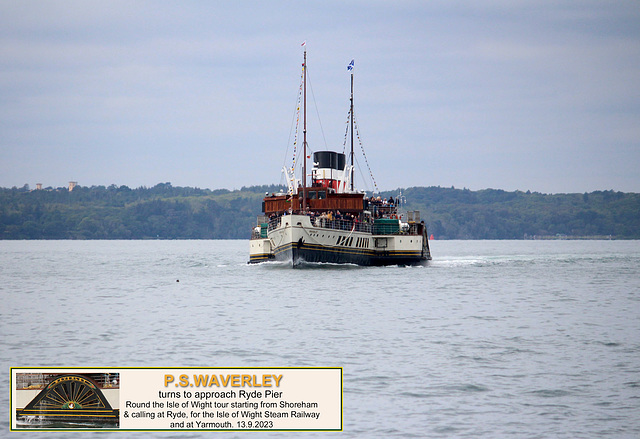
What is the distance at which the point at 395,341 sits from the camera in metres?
32.5

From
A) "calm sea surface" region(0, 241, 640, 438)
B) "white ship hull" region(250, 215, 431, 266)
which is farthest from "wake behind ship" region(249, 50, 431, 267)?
"calm sea surface" region(0, 241, 640, 438)

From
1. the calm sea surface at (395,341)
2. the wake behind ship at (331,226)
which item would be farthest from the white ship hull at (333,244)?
the calm sea surface at (395,341)
